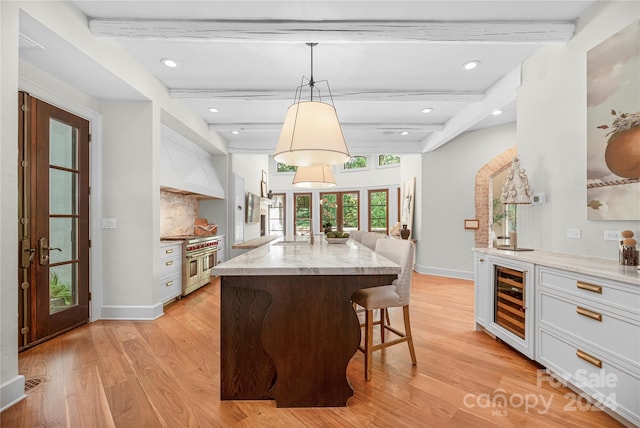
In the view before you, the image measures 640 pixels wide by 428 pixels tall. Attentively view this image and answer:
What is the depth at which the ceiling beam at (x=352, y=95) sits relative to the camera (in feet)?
12.7

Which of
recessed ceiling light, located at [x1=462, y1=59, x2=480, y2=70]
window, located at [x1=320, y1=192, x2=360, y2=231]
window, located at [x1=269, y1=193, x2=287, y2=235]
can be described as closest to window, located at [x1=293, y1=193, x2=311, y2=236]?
window, located at [x1=269, y1=193, x2=287, y2=235]

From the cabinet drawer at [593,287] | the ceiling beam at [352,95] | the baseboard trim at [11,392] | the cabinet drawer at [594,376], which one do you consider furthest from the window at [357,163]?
the baseboard trim at [11,392]

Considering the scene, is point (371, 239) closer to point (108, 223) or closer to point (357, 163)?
point (108, 223)

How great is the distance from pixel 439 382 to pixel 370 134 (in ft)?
15.2

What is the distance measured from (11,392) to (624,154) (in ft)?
13.9

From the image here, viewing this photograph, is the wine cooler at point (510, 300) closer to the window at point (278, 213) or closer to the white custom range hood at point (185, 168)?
the white custom range hood at point (185, 168)

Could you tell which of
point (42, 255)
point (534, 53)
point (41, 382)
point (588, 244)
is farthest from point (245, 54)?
point (588, 244)

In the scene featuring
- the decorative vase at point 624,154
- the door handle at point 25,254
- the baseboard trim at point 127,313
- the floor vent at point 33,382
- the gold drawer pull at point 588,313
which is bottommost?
the floor vent at point 33,382

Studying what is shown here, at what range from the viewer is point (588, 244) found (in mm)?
2387

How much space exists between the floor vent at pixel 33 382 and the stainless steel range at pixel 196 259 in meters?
2.15

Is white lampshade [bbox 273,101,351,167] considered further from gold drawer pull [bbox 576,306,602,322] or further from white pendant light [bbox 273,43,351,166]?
gold drawer pull [bbox 576,306,602,322]

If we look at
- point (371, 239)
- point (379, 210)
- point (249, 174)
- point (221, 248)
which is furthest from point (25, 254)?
point (379, 210)

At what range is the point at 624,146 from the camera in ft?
6.86

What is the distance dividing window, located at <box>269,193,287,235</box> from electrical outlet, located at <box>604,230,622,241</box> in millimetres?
9125
